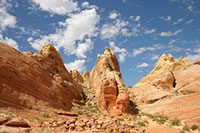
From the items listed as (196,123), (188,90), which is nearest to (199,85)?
(188,90)

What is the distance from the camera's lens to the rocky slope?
19203mm

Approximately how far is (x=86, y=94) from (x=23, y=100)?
17.1 metres

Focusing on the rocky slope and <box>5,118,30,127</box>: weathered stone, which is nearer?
<box>5,118,30,127</box>: weathered stone

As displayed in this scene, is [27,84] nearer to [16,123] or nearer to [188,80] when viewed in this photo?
[16,123]

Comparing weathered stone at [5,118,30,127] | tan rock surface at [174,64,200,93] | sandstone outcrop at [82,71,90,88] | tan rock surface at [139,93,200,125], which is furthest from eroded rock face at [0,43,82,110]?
tan rock surface at [174,64,200,93]

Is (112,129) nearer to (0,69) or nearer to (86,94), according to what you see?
(0,69)

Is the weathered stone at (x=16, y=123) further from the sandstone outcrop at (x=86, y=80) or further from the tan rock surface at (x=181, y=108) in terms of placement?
the sandstone outcrop at (x=86, y=80)

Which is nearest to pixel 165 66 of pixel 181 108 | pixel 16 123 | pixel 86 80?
pixel 86 80

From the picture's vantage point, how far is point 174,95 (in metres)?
24.8

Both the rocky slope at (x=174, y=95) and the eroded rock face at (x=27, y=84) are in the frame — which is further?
the rocky slope at (x=174, y=95)

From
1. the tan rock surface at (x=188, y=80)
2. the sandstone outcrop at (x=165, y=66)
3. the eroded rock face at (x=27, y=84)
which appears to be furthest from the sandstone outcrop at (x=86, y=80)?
the tan rock surface at (x=188, y=80)

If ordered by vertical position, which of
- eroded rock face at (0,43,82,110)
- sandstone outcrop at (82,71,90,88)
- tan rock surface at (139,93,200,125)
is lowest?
tan rock surface at (139,93,200,125)

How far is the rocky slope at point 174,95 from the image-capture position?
19203 mm

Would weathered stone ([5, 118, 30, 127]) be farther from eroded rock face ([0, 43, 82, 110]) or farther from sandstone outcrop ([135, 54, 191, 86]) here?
sandstone outcrop ([135, 54, 191, 86])
